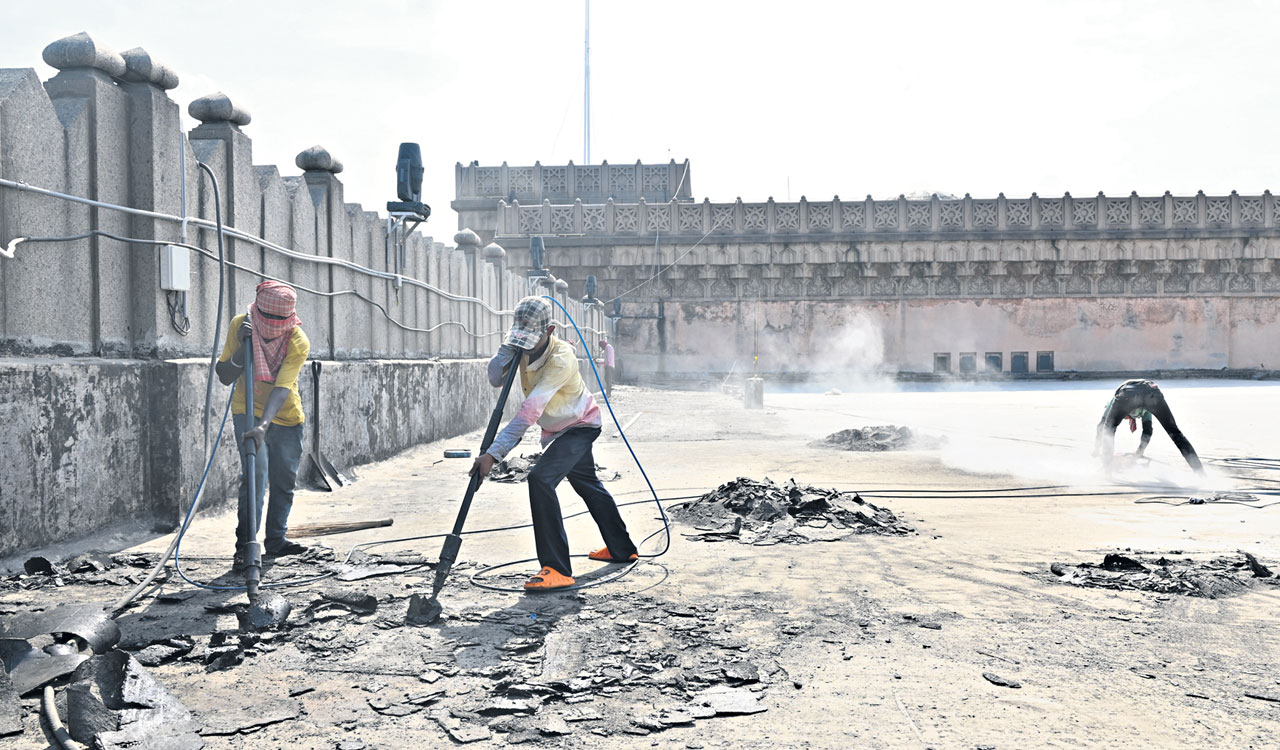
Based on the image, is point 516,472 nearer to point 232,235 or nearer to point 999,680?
point 232,235

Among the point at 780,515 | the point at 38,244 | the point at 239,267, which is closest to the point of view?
the point at 38,244

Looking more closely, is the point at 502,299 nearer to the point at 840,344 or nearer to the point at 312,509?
the point at 312,509

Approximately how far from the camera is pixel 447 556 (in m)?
4.38

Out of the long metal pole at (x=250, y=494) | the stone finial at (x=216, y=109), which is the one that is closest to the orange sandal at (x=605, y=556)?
the long metal pole at (x=250, y=494)

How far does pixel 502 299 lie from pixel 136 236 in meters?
10.2

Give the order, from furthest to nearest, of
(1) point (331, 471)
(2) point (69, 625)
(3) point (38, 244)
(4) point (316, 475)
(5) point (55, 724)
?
(1) point (331, 471) → (4) point (316, 475) → (3) point (38, 244) → (2) point (69, 625) → (5) point (55, 724)

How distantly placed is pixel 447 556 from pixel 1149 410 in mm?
7554

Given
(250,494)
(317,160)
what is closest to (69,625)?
(250,494)

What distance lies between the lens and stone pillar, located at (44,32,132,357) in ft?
17.7

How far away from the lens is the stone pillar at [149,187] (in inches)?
228

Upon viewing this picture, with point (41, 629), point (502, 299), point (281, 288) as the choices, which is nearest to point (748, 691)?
point (41, 629)

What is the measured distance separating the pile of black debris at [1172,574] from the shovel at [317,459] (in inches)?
222

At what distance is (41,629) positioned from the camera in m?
3.48

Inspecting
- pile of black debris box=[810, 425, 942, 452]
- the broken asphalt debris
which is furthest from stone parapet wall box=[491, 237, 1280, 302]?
the broken asphalt debris
